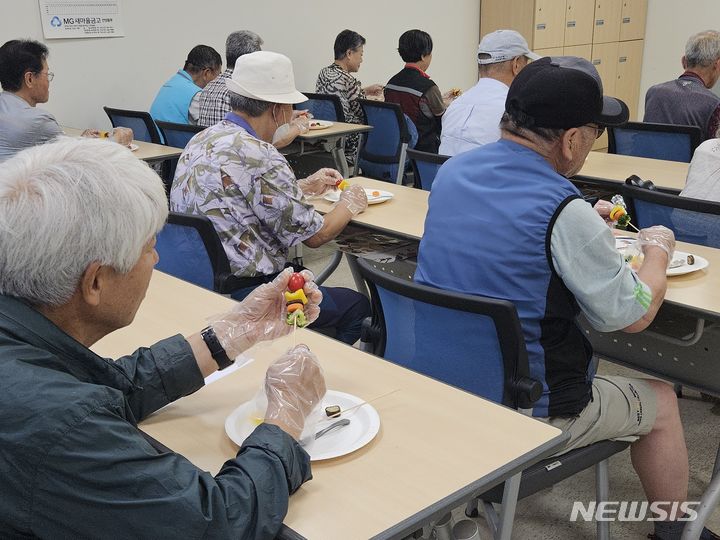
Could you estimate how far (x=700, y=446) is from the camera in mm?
2658

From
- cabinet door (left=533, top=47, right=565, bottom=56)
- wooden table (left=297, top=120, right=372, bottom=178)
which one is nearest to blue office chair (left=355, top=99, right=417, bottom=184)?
wooden table (left=297, top=120, right=372, bottom=178)

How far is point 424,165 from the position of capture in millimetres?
3633

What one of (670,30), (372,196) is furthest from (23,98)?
(670,30)

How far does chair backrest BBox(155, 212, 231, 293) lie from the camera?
2365 millimetres

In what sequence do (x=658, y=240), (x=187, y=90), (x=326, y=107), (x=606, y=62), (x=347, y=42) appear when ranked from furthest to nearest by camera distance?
(x=606, y=62) → (x=347, y=42) → (x=326, y=107) → (x=187, y=90) → (x=658, y=240)

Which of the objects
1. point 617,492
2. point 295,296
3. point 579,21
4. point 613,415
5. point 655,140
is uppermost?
point 579,21

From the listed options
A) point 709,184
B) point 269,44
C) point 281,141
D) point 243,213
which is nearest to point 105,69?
point 269,44

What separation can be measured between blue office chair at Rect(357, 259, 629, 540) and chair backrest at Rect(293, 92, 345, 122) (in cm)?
406

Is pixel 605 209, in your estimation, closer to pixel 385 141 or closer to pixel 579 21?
pixel 385 141

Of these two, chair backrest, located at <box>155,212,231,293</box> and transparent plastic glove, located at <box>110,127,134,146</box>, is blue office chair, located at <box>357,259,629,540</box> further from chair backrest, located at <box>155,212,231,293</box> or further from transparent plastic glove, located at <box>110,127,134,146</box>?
transparent plastic glove, located at <box>110,127,134,146</box>

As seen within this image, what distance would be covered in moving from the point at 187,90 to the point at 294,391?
175 inches

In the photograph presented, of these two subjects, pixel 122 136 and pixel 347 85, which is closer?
pixel 122 136

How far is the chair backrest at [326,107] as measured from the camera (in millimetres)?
5691

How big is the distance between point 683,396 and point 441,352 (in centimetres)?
170
